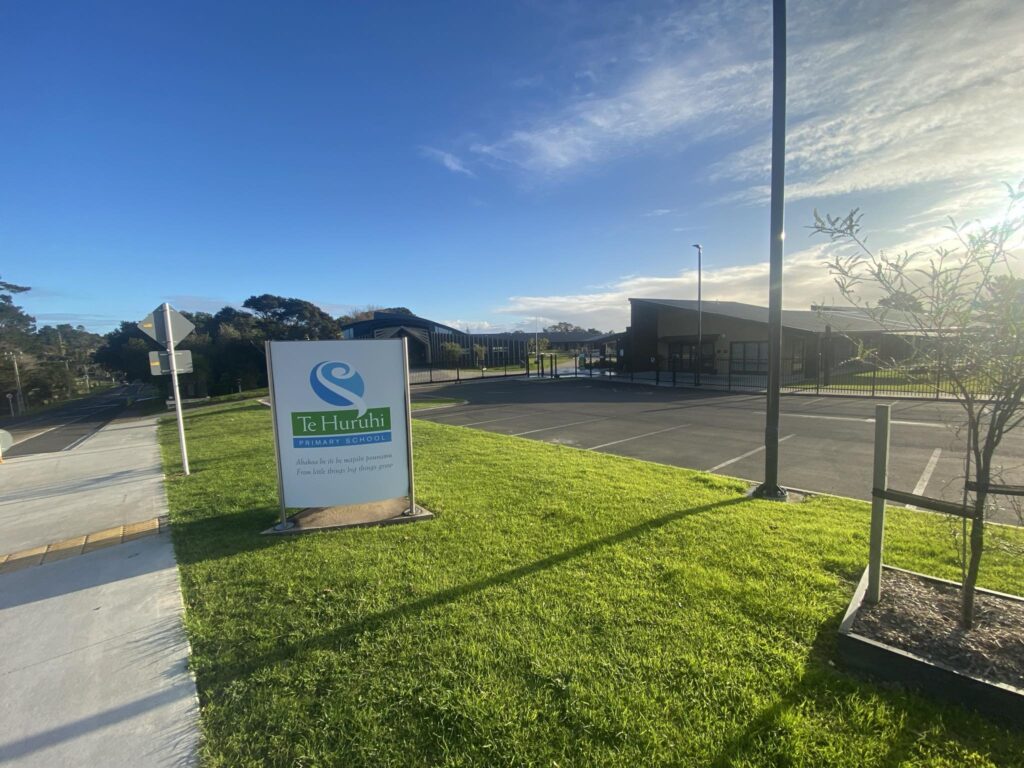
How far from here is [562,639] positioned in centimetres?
289

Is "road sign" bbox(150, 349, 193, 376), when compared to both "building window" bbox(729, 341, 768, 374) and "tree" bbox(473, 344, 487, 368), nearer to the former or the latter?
"building window" bbox(729, 341, 768, 374)

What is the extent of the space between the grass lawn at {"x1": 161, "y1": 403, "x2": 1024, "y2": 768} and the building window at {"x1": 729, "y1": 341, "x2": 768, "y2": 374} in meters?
27.5

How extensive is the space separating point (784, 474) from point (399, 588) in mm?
6463

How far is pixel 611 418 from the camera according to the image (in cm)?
1412

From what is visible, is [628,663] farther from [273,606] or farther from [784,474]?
[784,474]

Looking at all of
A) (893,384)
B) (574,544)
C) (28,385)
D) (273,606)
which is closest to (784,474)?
(574,544)

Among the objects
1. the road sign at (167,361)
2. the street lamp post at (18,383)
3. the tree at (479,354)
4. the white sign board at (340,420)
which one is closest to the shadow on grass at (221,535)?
the white sign board at (340,420)

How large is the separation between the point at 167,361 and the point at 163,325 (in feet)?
2.67

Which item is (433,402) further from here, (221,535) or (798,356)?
(798,356)

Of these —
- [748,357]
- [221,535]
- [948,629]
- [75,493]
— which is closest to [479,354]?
[748,357]

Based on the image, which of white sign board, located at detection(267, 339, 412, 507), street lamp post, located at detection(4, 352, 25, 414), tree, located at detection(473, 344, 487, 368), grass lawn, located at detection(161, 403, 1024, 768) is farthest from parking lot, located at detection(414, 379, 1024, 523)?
street lamp post, located at detection(4, 352, 25, 414)

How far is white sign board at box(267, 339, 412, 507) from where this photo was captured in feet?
16.3

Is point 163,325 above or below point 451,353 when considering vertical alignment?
above

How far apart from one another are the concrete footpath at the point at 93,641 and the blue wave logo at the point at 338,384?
209 cm
